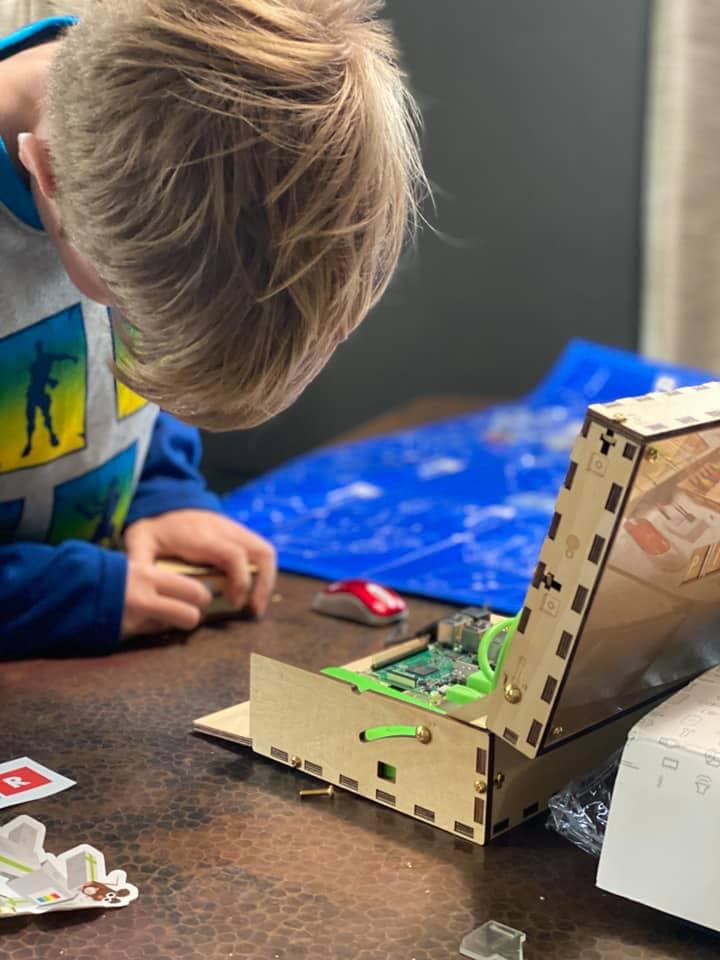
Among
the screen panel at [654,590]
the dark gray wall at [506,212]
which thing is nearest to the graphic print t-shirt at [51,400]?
the screen panel at [654,590]

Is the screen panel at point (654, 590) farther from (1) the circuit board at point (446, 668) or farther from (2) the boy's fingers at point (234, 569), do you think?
(2) the boy's fingers at point (234, 569)

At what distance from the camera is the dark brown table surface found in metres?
0.64

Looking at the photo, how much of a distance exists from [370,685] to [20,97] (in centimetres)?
46

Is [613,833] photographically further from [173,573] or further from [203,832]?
[173,573]

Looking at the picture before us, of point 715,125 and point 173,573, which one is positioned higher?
point 715,125

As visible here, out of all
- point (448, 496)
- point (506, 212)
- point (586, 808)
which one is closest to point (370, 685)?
point (586, 808)

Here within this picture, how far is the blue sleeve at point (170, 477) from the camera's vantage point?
46.2 inches

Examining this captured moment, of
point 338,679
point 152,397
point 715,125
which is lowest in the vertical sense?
point 338,679

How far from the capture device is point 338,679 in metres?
0.78

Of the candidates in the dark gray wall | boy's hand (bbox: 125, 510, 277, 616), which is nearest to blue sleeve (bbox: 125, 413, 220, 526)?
boy's hand (bbox: 125, 510, 277, 616)

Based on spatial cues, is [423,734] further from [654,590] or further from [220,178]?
[220,178]

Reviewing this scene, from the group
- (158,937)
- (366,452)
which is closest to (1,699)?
(158,937)

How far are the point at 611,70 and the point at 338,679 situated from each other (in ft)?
6.27

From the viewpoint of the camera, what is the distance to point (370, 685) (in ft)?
2.58
